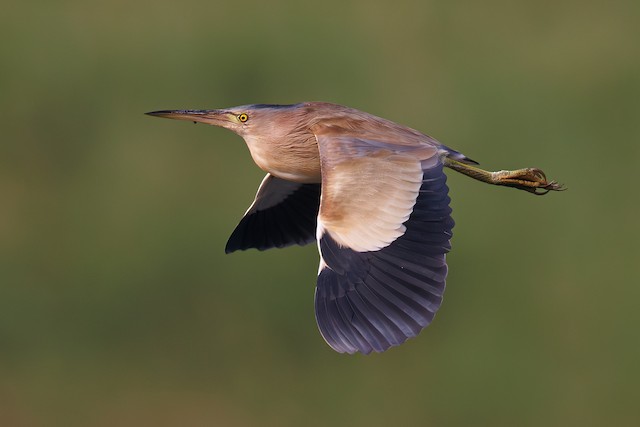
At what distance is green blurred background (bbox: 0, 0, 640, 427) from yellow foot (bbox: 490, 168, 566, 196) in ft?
3.93

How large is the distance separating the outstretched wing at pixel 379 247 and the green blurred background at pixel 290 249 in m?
1.60

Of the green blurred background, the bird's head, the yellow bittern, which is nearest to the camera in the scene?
the yellow bittern

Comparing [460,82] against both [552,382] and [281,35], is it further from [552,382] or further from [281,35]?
[552,382]

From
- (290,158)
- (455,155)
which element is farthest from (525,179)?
(290,158)

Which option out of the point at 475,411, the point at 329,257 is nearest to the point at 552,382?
the point at 475,411

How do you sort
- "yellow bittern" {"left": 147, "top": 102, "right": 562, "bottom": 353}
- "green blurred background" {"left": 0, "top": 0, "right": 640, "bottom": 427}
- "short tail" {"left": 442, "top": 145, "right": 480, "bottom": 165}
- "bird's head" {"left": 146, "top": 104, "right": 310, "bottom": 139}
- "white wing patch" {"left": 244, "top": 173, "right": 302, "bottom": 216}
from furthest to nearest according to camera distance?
"green blurred background" {"left": 0, "top": 0, "right": 640, "bottom": 427} → "white wing patch" {"left": 244, "top": 173, "right": 302, "bottom": 216} → "bird's head" {"left": 146, "top": 104, "right": 310, "bottom": 139} → "short tail" {"left": 442, "top": 145, "right": 480, "bottom": 165} → "yellow bittern" {"left": 147, "top": 102, "right": 562, "bottom": 353}

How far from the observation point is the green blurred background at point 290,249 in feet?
19.5

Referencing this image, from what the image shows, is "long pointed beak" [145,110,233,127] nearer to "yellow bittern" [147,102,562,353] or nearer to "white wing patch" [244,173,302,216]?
"white wing patch" [244,173,302,216]

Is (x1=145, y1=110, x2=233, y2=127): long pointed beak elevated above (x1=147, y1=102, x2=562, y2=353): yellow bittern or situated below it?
above

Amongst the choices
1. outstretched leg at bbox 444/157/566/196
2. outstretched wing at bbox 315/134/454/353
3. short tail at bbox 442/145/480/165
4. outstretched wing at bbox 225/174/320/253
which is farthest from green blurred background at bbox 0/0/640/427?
outstretched wing at bbox 315/134/454/353

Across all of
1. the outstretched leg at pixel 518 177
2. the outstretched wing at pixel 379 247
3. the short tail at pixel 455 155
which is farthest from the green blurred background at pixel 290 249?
the outstretched wing at pixel 379 247

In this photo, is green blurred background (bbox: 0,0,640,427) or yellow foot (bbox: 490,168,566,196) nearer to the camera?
yellow foot (bbox: 490,168,566,196)

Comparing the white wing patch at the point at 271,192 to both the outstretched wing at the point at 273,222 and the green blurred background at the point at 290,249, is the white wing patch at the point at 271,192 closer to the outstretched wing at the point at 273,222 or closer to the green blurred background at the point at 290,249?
the outstretched wing at the point at 273,222

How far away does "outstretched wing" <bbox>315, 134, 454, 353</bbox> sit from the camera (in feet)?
13.8
